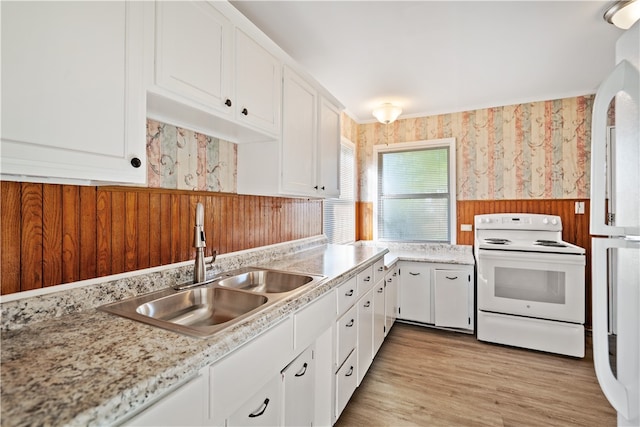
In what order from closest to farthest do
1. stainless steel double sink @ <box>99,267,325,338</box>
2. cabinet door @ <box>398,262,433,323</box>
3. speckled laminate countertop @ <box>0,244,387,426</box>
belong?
speckled laminate countertop @ <box>0,244,387,426</box> → stainless steel double sink @ <box>99,267,325,338</box> → cabinet door @ <box>398,262,433,323</box>

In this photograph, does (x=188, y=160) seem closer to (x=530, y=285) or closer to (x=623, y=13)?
(x=623, y=13)

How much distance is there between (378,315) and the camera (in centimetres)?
249

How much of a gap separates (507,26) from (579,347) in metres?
2.70

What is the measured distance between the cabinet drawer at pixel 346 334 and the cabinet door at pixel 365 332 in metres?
0.09

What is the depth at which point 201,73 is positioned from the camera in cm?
128

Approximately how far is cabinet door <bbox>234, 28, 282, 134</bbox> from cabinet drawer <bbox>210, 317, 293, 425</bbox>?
1060 mm

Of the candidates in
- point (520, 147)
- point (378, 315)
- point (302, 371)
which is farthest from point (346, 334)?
point (520, 147)

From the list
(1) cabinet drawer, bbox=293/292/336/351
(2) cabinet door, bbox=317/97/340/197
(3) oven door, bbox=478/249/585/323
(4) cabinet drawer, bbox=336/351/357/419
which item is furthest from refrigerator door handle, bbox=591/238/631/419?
(3) oven door, bbox=478/249/585/323

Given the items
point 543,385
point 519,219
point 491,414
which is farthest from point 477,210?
point 491,414

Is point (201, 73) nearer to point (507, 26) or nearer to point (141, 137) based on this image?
point (141, 137)

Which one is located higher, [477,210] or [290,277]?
[477,210]

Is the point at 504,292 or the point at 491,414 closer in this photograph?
the point at 491,414

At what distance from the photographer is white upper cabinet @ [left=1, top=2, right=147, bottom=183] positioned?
729mm

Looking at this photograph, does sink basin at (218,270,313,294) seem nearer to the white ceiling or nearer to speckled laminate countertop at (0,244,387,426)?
speckled laminate countertop at (0,244,387,426)
